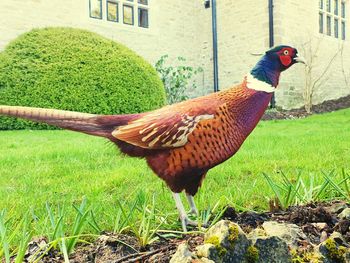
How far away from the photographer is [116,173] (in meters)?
4.50

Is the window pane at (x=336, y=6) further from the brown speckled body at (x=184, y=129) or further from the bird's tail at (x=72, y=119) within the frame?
the bird's tail at (x=72, y=119)

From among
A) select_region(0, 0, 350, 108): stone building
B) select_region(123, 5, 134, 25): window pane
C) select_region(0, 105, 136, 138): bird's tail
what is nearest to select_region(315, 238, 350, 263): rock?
select_region(0, 105, 136, 138): bird's tail

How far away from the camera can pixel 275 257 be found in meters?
1.51

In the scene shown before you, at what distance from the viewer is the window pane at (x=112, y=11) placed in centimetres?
1453

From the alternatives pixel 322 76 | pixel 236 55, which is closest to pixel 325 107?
pixel 322 76

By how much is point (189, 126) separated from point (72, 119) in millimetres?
481

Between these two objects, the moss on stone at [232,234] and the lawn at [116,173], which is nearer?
the moss on stone at [232,234]

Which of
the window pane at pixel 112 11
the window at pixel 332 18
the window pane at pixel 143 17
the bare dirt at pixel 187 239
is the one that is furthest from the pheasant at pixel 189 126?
the window at pixel 332 18

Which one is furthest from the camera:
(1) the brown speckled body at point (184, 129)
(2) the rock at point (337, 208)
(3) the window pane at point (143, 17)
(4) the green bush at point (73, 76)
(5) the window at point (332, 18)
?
(5) the window at point (332, 18)

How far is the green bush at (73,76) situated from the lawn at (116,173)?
2.61 meters

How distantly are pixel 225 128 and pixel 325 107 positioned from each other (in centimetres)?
1500

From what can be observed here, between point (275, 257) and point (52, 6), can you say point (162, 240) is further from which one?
point (52, 6)

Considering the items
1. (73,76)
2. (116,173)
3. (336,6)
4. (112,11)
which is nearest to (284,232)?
(116,173)

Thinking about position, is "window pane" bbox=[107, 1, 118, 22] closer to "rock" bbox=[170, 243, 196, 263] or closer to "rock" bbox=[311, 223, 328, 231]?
"rock" bbox=[311, 223, 328, 231]
